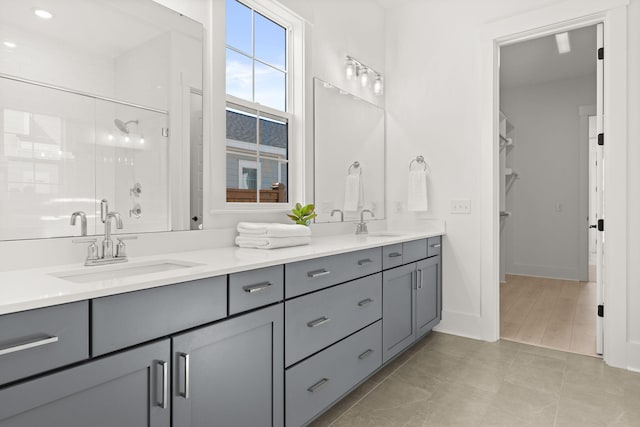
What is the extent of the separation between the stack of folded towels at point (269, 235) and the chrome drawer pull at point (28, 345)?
1.07 metres

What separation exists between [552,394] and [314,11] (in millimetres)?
2797

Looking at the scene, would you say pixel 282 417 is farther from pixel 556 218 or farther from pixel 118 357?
pixel 556 218

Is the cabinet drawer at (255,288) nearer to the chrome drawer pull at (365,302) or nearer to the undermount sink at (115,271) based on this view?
the undermount sink at (115,271)

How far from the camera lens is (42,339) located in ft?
2.90

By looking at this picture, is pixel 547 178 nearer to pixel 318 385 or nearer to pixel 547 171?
pixel 547 171

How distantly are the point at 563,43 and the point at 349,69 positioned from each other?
2651 mm

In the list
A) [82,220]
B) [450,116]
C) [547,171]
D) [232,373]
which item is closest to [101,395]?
[232,373]

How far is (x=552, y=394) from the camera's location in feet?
6.94

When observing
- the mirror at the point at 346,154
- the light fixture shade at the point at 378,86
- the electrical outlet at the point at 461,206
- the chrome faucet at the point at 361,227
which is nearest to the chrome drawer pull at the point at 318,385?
the mirror at the point at 346,154

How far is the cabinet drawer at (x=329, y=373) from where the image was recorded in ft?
5.25

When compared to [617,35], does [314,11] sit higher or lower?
higher

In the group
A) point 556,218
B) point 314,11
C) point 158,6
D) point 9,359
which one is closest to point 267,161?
point 158,6

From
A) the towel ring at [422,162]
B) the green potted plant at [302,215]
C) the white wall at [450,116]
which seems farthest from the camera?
the towel ring at [422,162]

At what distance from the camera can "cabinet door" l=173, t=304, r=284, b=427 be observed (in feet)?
3.86
